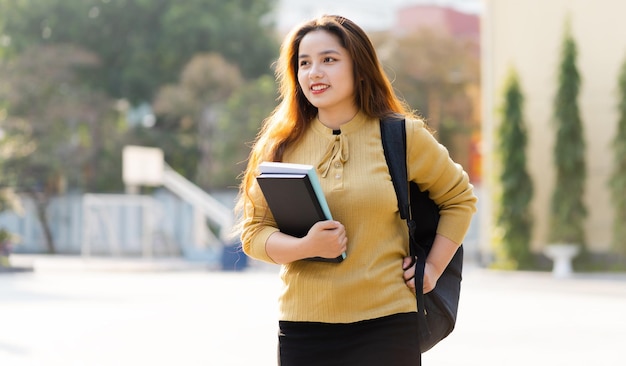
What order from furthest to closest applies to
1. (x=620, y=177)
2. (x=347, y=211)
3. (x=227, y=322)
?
1. (x=620, y=177)
2. (x=227, y=322)
3. (x=347, y=211)

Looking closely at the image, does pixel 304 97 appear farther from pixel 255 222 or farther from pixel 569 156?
pixel 569 156

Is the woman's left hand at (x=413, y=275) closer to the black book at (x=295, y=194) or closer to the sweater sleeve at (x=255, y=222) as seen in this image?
the black book at (x=295, y=194)

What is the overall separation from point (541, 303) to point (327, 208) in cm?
1065

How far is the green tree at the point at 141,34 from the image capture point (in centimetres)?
3438

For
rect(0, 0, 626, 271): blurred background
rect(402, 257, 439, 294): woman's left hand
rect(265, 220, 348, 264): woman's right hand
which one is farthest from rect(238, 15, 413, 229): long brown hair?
rect(0, 0, 626, 271): blurred background

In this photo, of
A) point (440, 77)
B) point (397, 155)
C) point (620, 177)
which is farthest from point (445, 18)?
point (397, 155)

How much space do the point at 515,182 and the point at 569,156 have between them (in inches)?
42.1

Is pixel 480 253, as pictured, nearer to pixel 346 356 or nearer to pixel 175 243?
pixel 175 243

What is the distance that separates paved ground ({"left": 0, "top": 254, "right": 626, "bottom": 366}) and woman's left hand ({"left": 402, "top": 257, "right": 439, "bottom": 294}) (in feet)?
15.7

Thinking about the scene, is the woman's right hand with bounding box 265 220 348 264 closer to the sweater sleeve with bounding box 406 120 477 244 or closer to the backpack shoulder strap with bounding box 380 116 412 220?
the backpack shoulder strap with bounding box 380 116 412 220

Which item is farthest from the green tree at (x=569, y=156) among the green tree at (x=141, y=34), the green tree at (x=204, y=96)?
the green tree at (x=141, y=34)

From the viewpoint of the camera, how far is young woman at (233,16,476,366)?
9.69ft

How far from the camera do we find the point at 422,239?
316 cm

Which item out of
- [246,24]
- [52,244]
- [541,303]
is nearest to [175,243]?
[52,244]
